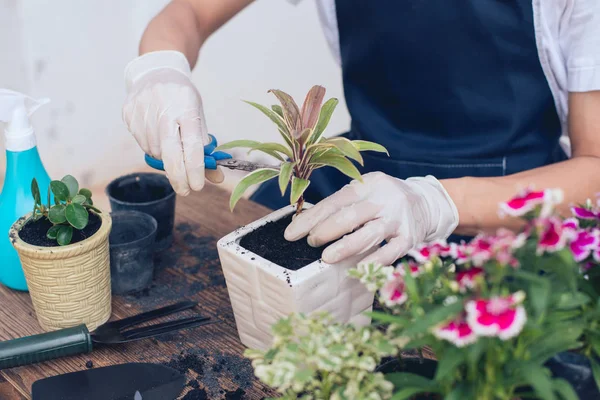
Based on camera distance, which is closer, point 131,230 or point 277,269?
point 277,269

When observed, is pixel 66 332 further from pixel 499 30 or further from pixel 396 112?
pixel 499 30

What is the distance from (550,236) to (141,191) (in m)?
1.04

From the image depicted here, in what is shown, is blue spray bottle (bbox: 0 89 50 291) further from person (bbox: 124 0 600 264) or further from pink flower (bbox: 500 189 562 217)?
pink flower (bbox: 500 189 562 217)

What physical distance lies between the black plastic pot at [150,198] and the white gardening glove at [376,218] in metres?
0.41

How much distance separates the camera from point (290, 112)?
1.01 metres

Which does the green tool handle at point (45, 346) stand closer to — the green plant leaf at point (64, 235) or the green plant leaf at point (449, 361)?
the green plant leaf at point (64, 235)

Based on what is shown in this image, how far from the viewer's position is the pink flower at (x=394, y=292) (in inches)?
26.0

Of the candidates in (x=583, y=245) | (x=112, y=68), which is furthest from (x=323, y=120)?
(x=112, y=68)

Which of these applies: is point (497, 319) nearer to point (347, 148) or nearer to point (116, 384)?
point (347, 148)

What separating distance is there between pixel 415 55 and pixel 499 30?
195 mm

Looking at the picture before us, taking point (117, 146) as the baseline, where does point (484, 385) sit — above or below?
above

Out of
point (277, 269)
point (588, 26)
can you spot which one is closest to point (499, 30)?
point (588, 26)

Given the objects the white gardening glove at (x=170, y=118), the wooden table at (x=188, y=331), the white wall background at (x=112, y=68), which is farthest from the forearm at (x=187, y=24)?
the white wall background at (x=112, y=68)

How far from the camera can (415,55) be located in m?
1.41
